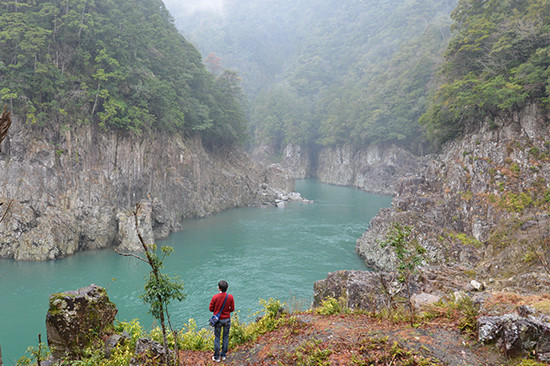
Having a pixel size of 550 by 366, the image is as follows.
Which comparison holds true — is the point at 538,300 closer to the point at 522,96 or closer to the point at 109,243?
the point at 522,96

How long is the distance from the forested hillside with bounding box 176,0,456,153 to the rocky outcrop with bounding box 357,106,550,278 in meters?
38.2

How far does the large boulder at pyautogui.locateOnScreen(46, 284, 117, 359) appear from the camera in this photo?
6.59 meters

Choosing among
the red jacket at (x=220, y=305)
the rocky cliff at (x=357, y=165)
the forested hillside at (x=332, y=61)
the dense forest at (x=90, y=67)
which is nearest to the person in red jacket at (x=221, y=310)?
the red jacket at (x=220, y=305)

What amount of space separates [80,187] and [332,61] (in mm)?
107916

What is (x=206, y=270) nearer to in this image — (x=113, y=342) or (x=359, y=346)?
(x=113, y=342)

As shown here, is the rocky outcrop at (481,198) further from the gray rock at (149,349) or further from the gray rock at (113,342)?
the gray rock at (113,342)

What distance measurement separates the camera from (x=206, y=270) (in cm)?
2131

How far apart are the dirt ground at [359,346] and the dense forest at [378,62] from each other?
20.0m

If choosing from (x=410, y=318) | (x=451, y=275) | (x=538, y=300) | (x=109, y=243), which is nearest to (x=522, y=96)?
(x=451, y=275)

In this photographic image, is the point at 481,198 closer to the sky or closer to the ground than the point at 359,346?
closer to the sky

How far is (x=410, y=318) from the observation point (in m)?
6.96

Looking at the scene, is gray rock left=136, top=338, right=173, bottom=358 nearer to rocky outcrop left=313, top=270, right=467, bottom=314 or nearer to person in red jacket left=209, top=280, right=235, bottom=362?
person in red jacket left=209, top=280, right=235, bottom=362

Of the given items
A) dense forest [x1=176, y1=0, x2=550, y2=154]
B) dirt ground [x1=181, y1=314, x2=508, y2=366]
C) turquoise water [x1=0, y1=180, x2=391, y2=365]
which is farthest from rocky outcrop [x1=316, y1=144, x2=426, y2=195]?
dirt ground [x1=181, y1=314, x2=508, y2=366]

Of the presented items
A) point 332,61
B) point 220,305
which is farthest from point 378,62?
point 220,305
